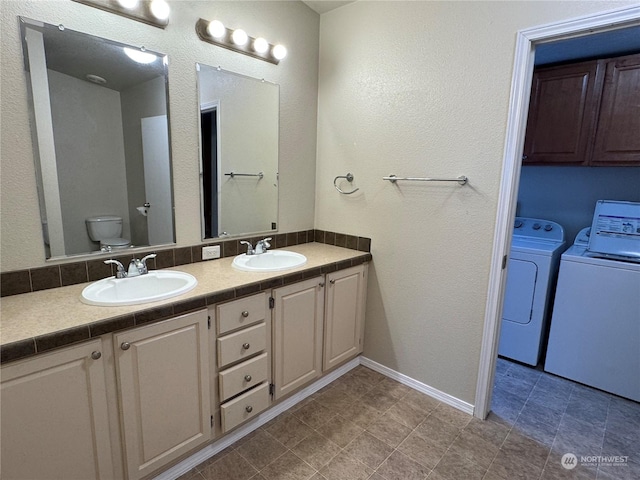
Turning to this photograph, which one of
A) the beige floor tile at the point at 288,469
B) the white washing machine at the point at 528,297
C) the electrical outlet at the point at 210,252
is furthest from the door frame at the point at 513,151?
the electrical outlet at the point at 210,252

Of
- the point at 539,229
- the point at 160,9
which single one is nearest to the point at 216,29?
the point at 160,9

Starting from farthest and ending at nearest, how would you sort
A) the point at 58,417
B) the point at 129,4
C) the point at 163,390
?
the point at 129,4 → the point at 163,390 → the point at 58,417

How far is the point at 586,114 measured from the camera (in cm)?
250

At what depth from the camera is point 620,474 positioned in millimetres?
1668

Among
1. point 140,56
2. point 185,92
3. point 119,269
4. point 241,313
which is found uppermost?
point 140,56

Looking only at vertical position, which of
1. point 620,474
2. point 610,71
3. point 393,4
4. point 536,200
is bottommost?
point 620,474

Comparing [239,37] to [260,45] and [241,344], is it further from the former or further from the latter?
A: [241,344]

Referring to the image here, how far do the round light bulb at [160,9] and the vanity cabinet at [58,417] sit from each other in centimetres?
156

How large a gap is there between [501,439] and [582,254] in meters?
1.44

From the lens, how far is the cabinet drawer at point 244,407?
5.53 ft

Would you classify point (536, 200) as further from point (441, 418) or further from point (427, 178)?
point (441, 418)

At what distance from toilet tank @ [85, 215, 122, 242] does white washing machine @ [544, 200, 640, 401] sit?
284 centimetres

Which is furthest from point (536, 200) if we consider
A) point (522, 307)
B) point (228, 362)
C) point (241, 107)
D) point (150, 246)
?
point (150, 246)

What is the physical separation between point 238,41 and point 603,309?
292 cm
